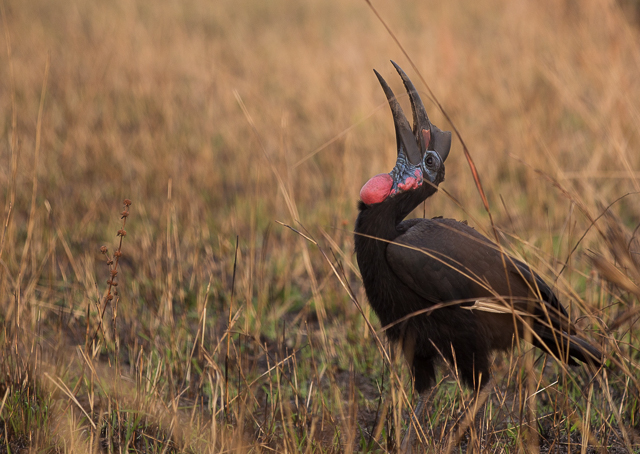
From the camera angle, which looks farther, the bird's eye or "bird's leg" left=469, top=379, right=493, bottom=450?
the bird's eye

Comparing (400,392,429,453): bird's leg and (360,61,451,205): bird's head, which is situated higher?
(360,61,451,205): bird's head

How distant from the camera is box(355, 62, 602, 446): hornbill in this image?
6.74ft

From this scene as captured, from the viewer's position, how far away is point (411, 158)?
215 cm

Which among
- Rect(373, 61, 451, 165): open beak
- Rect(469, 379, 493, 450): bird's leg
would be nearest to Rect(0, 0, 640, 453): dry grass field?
Rect(469, 379, 493, 450): bird's leg

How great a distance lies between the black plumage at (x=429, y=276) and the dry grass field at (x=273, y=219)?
11 cm

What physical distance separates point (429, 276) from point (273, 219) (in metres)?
2.19

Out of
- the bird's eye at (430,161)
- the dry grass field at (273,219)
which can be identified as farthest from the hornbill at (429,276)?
the dry grass field at (273,219)

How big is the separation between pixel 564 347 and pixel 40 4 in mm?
9589

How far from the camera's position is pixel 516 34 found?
579 centimetres

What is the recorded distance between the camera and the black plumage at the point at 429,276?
2.05 m

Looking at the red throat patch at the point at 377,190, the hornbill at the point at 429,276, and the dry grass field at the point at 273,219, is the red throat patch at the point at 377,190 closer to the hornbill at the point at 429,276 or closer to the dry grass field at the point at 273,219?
the hornbill at the point at 429,276

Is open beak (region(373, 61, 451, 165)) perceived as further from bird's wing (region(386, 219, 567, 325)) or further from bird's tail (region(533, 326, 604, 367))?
bird's tail (region(533, 326, 604, 367))

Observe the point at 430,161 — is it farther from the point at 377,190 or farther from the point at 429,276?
the point at 429,276

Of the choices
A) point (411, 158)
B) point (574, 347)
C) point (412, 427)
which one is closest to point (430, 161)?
point (411, 158)
